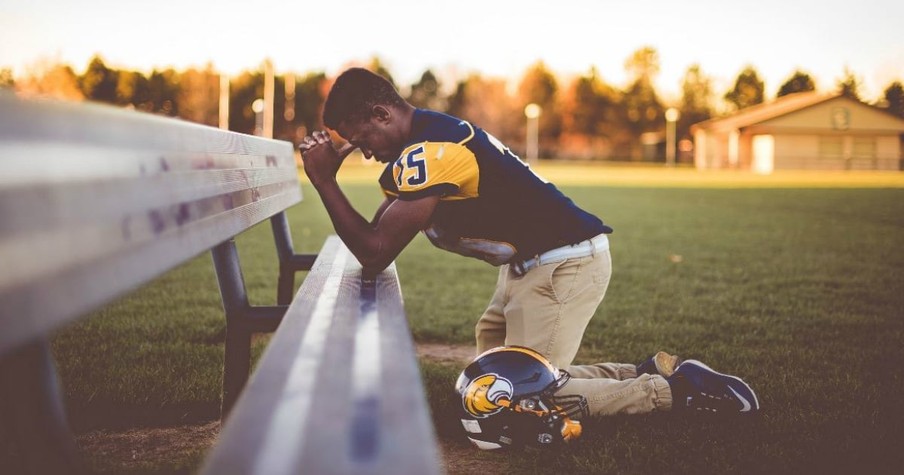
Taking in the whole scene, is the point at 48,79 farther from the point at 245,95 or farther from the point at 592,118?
the point at 592,118

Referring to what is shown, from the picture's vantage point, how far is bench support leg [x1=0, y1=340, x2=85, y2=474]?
4.60 feet

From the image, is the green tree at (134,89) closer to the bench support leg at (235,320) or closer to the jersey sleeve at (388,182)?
the jersey sleeve at (388,182)

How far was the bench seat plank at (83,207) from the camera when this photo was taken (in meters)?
1.11

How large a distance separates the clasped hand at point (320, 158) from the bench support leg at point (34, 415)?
159 cm

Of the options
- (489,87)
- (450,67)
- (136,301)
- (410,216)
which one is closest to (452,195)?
(410,216)

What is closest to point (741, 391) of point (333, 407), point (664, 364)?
point (664, 364)

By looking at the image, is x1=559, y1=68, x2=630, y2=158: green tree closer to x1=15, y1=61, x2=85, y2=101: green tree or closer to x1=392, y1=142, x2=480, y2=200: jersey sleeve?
x1=15, y1=61, x2=85, y2=101: green tree

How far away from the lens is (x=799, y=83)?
102 meters

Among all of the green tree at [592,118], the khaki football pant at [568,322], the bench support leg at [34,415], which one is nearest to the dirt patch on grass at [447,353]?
the khaki football pant at [568,322]

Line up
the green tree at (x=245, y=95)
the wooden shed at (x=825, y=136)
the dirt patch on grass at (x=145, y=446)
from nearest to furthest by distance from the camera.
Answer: the dirt patch on grass at (x=145, y=446), the wooden shed at (x=825, y=136), the green tree at (x=245, y=95)

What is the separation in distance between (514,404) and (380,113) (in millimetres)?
1244

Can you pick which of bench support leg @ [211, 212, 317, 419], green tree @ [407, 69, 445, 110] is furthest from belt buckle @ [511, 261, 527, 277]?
green tree @ [407, 69, 445, 110]

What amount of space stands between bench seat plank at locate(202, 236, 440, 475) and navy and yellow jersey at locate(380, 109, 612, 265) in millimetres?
818

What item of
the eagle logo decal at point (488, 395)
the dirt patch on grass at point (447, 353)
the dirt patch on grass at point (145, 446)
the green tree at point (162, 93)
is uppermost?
the green tree at point (162, 93)
